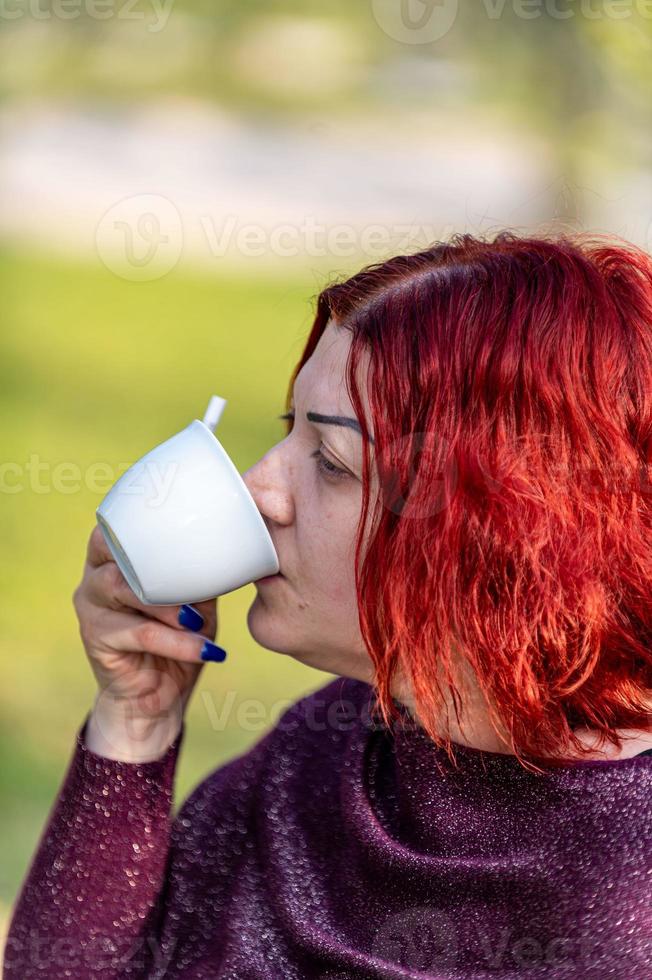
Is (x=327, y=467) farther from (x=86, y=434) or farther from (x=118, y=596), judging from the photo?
(x=86, y=434)

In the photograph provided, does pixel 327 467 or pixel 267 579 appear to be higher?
pixel 327 467

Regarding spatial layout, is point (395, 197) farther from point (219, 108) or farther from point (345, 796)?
point (345, 796)

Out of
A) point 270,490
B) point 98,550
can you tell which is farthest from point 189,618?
point 270,490

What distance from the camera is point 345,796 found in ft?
4.95

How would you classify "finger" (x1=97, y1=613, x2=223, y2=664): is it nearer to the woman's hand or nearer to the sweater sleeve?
the woman's hand

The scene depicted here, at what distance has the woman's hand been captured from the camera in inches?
60.9

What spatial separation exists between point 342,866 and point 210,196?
384 inches

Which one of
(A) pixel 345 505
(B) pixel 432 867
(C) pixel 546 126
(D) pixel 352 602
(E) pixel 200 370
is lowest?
(E) pixel 200 370

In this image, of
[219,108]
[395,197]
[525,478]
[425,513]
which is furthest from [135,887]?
[219,108]

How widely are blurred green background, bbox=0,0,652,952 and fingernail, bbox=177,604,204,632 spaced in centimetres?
173

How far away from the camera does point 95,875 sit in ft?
5.04

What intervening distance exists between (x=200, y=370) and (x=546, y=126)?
2984 mm

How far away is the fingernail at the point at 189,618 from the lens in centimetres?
155

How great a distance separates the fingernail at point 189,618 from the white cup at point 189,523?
141mm
